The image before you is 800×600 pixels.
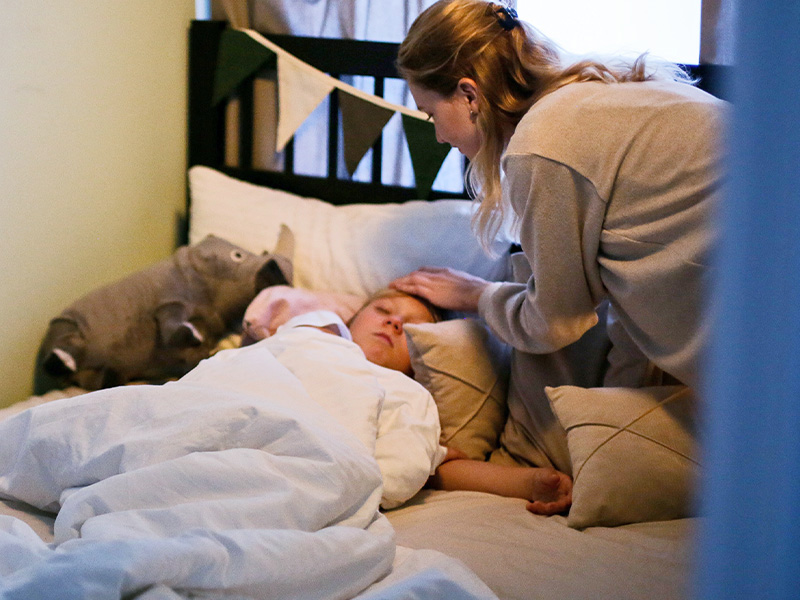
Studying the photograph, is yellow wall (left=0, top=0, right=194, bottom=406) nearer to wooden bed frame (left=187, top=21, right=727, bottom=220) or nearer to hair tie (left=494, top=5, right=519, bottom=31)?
wooden bed frame (left=187, top=21, right=727, bottom=220)

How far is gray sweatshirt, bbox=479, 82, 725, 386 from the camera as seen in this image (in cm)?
108

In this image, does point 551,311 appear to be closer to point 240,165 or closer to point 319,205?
point 319,205

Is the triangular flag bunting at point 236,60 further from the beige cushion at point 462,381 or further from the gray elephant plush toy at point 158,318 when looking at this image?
the beige cushion at point 462,381

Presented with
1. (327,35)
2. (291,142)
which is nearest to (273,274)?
(291,142)

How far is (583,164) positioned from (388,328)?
69 centimetres

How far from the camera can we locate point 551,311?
4.12 feet

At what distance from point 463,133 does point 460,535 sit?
0.68 m

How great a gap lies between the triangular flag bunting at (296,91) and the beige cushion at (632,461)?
1.21m

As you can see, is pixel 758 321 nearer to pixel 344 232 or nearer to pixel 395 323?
pixel 395 323

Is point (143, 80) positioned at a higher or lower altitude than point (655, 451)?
higher

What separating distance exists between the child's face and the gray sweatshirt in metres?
0.53

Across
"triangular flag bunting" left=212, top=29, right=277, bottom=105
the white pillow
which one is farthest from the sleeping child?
"triangular flag bunting" left=212, top=29, right=277, bottom=105

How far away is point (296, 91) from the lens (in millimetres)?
2096

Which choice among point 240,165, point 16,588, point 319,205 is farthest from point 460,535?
point 240,165
